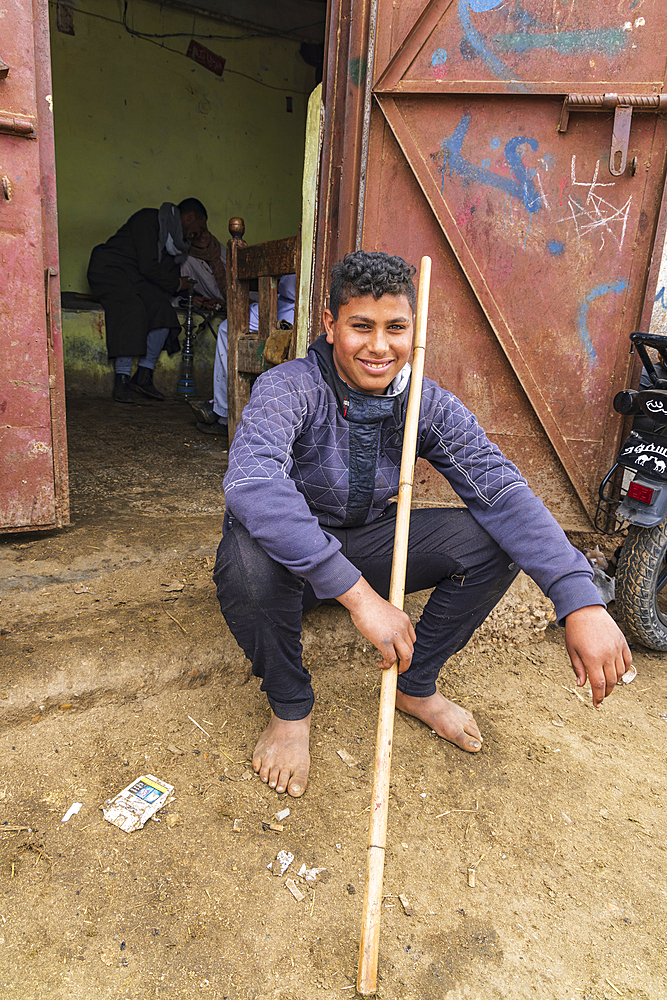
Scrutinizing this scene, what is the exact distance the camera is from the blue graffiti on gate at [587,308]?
103 inches

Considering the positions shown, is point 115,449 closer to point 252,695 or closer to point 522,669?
point 252,695

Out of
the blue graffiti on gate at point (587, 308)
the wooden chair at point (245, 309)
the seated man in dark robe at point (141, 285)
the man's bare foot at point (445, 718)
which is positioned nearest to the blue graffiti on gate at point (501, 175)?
the blue graffiti on gate at point (587, 308)

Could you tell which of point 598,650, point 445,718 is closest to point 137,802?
point 445,718

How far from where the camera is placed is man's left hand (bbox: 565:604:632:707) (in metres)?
1.42

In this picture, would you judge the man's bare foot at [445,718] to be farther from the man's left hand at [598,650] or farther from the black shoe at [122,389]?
the black shoe at [122,389]

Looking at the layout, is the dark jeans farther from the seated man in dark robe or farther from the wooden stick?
the seated man in dark robe

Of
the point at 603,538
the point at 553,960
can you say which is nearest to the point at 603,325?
the point at 603,538

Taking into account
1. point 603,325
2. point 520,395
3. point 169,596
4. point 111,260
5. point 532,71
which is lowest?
point 169,596

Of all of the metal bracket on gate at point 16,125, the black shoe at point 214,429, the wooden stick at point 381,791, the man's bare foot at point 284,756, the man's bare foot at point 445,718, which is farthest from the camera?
the black shoe at point 214,429

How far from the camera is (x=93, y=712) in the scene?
1.84 m

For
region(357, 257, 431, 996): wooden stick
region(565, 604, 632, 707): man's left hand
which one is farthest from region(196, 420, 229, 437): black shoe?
region(565, 604, 632, 707): man's left hand

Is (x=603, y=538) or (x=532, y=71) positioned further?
(x=603, y=538)

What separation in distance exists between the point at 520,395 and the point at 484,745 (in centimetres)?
148

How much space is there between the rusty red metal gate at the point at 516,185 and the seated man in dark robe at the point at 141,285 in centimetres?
368
